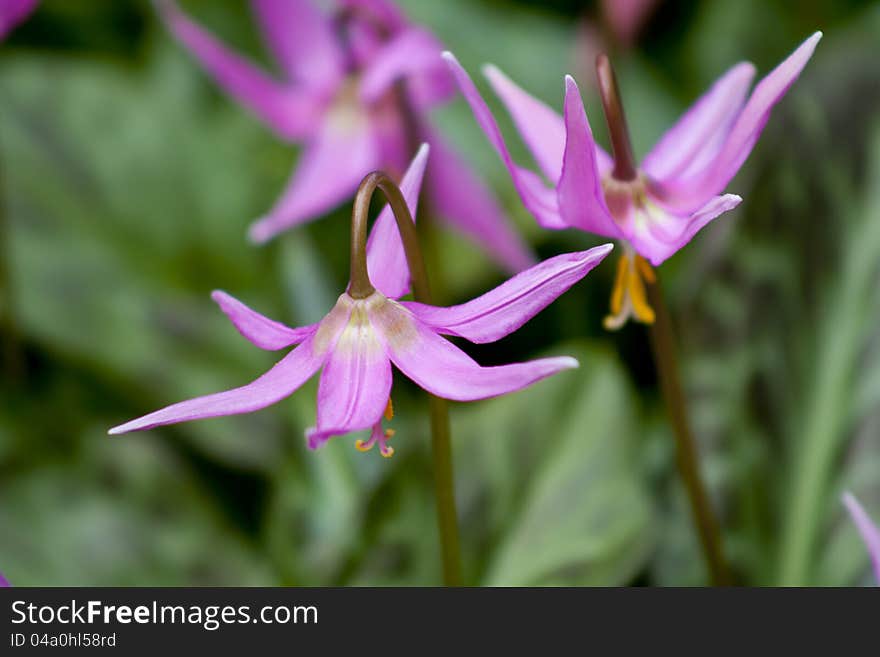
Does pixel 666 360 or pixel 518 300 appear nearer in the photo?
pixel 518 300

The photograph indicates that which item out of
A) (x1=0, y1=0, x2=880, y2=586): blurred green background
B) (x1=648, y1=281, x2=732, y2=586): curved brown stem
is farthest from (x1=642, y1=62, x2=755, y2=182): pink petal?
(x1=0, y1=0, x2=880, y2=586): blurred green background

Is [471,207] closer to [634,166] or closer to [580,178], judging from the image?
[634,166]

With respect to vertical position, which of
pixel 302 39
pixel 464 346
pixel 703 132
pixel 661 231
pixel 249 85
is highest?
pixel 302 39

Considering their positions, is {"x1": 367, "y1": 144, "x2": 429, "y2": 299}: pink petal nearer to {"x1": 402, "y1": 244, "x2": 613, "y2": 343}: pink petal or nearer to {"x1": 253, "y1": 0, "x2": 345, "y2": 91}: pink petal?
{"x1": 402, "y1": 244, "x2": 613, "y2": 343}: pink petal

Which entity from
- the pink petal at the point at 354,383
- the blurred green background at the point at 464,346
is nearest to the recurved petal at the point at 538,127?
the pink petal at the point at 354,383

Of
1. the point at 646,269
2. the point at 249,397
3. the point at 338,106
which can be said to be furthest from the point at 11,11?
the point at 646,269
